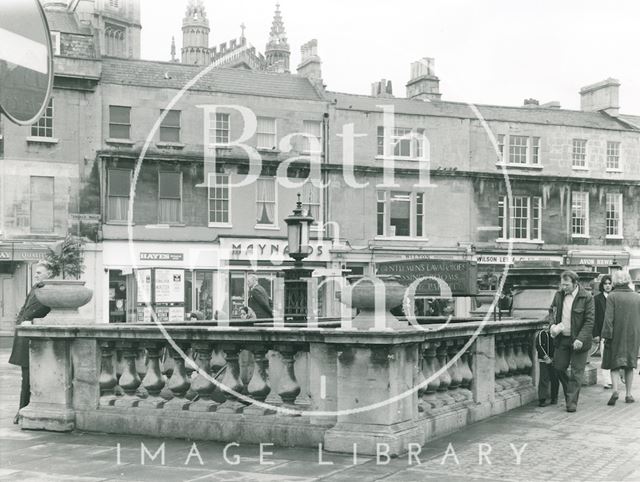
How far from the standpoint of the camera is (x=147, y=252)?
111 feet

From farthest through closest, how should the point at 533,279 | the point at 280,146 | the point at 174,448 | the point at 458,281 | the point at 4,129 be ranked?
the point at 280,146 < the point at 4,129 < the point at 458,281 < the point at 533,279 < the point at 174,448

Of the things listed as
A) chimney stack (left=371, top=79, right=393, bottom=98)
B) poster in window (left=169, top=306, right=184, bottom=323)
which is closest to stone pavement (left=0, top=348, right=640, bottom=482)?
poster in window (left=169, top=306, right=184, bottom=323)

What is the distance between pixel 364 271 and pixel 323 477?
102 ft

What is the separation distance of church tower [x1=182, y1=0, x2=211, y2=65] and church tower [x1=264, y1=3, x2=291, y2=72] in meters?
7.41

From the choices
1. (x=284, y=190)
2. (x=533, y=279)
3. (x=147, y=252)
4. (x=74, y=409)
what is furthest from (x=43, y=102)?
(x=284, y=190)

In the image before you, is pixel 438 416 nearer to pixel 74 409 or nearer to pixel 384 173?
pixel 74 409

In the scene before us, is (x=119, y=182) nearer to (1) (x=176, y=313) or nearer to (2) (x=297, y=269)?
(1) (x=176, y=313)

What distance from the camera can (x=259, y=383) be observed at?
26.1ft

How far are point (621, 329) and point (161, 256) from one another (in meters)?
25.2

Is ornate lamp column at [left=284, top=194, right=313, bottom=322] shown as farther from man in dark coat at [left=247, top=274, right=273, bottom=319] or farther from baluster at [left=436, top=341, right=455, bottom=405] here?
baluster at [left=436, top=341, right=455, bottom=405]

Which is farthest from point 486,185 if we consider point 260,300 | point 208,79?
point 260,300

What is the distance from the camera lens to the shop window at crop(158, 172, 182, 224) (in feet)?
114

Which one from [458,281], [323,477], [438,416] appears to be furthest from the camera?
[458,281]

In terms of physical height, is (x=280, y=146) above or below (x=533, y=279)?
above
